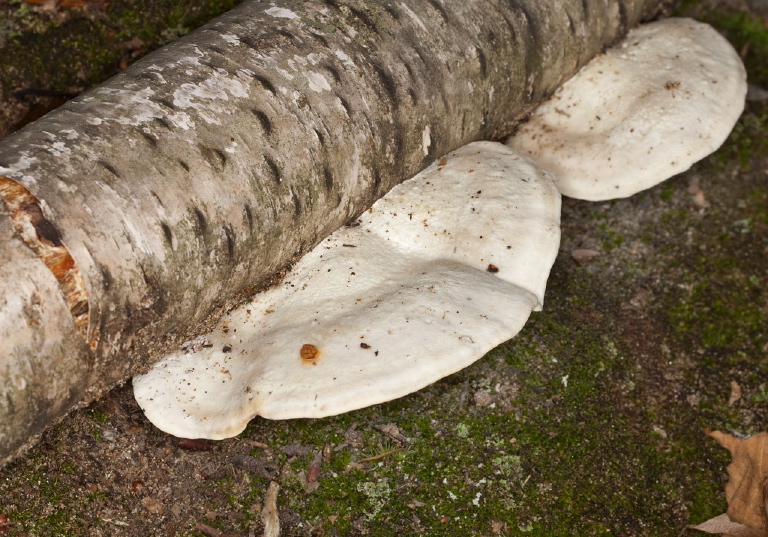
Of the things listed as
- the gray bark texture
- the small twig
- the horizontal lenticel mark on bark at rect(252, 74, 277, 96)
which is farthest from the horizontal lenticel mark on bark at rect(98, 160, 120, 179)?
the small twig

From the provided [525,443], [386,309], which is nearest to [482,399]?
[525,443]

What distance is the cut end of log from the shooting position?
2.58 meters

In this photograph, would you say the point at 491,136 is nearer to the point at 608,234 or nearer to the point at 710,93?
the point at 608,234

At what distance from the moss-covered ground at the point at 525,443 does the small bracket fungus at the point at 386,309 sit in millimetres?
309

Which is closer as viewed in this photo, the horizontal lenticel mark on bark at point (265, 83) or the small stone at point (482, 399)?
the horizontal lenticel mark on bark at point (265, 83)

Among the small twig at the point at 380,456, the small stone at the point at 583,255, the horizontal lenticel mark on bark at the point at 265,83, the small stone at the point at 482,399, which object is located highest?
the horizontal lenticel mark on bark at the point at 265,83

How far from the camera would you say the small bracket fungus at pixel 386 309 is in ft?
9.50

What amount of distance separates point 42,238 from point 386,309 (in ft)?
4.68

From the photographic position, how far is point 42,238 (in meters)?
2.58

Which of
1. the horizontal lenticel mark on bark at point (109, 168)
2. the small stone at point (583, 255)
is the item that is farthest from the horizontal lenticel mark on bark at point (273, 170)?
the small stone at point (583, 255)

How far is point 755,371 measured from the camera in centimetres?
383

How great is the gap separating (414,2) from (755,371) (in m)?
2.73

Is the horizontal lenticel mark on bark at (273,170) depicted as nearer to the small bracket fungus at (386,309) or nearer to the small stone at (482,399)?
the small bracket fungus at (386,309)

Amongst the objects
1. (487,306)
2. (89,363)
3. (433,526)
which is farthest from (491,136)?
(89,363)
